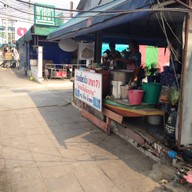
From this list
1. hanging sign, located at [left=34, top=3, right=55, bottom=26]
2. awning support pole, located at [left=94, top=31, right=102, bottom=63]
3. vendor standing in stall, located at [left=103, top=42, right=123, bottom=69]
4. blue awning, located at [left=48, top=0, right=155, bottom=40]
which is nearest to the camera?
blue awning, located at [left=48, top=0, right=155, bottom=40]

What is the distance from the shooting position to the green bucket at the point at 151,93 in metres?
4.86

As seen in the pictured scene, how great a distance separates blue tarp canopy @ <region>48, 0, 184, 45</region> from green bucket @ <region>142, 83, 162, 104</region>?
122cm

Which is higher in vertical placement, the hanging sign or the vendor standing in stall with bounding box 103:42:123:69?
the hanging sign

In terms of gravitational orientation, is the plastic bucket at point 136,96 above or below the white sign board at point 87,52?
below

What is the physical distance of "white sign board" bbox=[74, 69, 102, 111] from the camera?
18.4 feet

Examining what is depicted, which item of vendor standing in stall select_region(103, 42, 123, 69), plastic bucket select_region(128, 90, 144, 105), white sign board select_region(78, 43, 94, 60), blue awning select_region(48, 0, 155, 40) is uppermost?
blue awning select_region(48, 0, 155, 40)

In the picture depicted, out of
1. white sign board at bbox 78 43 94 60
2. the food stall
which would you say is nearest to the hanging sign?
white sign board at bbox 78 43 94 60

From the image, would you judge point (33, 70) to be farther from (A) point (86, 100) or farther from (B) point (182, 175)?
(B) point (182, 175)

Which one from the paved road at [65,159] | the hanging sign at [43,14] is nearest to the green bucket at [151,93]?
the paved road at [65,159]

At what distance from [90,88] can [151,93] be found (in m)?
1.71

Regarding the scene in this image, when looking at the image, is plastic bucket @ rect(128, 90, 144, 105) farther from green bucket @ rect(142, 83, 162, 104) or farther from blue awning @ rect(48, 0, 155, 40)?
blue awning @ rect(48, 0, 155, 40)

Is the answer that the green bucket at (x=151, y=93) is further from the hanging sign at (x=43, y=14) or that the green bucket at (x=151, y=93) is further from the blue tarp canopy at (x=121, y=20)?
the hanging sign at (x=43, y=14)

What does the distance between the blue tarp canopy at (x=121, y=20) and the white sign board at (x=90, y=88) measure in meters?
1.03

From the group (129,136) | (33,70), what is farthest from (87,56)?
(33,70)
